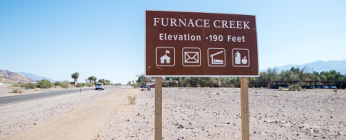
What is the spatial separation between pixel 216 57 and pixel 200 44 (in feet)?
1.33

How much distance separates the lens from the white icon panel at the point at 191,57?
3.74 meters

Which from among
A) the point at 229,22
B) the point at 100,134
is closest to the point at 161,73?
the point at 229,22

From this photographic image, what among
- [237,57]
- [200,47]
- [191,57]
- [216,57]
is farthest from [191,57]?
[237,57]

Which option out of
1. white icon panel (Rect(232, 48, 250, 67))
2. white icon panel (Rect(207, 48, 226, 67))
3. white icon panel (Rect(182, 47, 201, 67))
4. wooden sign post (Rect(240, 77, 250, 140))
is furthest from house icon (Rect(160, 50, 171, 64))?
wooden sign post (Rect(240, 77, 250, 140))

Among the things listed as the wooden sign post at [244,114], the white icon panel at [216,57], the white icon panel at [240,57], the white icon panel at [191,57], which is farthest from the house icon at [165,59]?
the wooden sign post at [244,114]

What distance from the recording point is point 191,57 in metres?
3.75

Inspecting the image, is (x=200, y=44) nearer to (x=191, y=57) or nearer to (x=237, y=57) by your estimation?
(x=191, y=57)

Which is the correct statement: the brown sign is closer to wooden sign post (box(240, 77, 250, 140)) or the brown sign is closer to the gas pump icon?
the gas pump icon

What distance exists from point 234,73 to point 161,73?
1.45 m

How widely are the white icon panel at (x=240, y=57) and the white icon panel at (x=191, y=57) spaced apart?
72 centimetres

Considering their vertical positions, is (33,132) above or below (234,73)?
below

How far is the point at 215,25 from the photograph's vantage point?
3934 mm

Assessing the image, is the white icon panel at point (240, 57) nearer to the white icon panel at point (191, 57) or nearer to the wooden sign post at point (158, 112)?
the white icon panel at point (191, 57)

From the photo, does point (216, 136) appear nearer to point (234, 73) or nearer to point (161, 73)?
point (234, 73)
